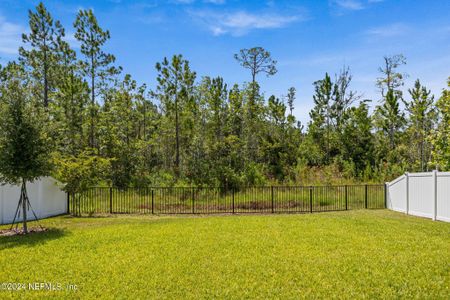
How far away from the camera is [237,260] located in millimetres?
6258

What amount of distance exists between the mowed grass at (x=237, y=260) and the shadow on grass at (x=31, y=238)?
0.08 ft

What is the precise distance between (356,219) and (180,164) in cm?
1516

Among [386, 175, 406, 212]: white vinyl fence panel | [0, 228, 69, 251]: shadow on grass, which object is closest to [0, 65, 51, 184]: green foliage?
[0, 228, 69, 251]: shadow on grass

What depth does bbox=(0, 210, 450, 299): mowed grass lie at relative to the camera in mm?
4797

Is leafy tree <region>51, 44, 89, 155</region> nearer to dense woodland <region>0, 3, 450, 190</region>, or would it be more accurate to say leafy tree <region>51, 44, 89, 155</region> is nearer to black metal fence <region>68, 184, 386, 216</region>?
dense woodland <region>0, 3, 450, 190</region>

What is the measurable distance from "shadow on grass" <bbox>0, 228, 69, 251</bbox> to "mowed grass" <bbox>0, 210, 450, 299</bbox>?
0.08 feet

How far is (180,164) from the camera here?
24.1 metres

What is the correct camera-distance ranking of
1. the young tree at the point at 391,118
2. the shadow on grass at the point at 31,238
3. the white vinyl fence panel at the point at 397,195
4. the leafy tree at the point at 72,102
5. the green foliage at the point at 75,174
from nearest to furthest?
the shadow on grass at the point at 31,238
the green foliage at the point at 75,174
the white vinyl fence panel at the point at 397,195
the leafy tree at the point at 72,102
the young tree at the point at 391,118

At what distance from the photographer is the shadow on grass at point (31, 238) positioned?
789 centimetres

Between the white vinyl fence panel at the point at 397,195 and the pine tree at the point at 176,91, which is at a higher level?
the pine tree at the point at 176,91

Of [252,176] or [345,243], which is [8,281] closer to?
[345,243]

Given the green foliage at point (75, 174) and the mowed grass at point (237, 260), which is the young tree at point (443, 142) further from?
the green foliage at point (75, 174)

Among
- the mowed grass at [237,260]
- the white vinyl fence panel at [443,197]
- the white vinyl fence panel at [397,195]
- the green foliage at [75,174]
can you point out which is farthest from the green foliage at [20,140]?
the white vinyl fence panel at [397,195]

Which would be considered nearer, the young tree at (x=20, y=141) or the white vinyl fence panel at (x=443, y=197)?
the young tree at (x=20, y=141)
